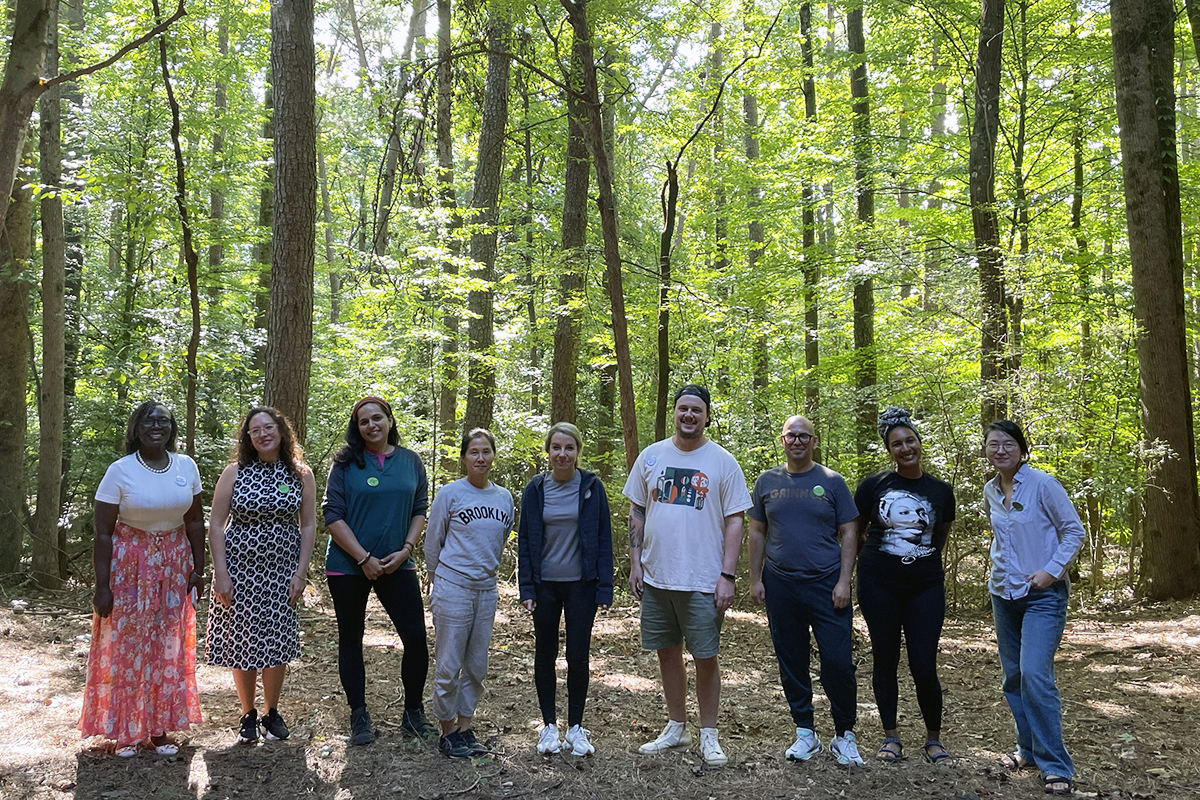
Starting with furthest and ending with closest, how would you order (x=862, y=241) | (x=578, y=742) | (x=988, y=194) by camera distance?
(x=862, y=241), (x=988, y=194), (x=578, y=742)

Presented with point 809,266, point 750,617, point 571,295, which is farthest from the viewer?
point 809,266

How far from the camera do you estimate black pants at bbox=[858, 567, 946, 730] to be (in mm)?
4184

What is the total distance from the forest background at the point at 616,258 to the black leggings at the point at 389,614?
2.72m

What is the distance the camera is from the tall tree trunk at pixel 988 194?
898 centimetres

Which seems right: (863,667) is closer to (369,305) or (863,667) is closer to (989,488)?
(989,488)

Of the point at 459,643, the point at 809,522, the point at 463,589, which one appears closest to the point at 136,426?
the point at 463,589

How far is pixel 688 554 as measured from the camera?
4.22 metres

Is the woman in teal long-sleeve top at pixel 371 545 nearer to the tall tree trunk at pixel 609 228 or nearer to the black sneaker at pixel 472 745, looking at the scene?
the black sneaker at pixel 472 745

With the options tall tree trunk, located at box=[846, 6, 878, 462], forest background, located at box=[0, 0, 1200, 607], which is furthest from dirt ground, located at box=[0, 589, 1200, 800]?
tall tree trunk, located at box=[846, 6, 878, 462]

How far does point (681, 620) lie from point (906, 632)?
46.8 inches

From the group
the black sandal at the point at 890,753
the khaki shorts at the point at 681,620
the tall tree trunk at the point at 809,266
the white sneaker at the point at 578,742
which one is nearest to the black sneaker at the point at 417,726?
the white sneaker at the point at 578,742

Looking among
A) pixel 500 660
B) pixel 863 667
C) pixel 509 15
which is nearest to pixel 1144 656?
pixel 863 667

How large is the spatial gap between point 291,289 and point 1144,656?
7.92 m

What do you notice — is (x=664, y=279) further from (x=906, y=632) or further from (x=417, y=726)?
(x=417, y=726)
